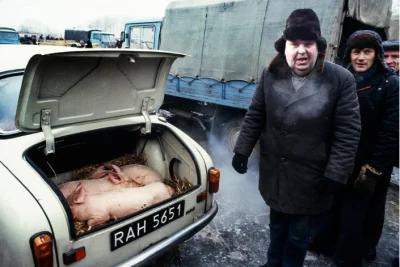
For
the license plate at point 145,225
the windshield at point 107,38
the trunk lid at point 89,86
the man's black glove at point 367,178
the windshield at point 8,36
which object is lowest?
the license plate at point 145,225

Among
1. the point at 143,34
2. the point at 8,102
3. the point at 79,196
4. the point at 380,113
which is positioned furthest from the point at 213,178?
the point at 143,34

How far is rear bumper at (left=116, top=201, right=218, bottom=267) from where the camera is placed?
193 cm

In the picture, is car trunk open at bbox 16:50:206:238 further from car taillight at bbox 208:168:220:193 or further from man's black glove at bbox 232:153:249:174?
man's black glove at bbox 232:153:249:174

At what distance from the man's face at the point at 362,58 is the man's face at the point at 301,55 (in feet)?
1.91

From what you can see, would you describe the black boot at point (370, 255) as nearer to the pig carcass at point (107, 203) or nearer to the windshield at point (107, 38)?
the pig carcass at point (107, 203)

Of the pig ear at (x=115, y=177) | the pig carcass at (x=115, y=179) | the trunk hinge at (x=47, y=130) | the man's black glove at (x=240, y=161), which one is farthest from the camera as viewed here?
the pig ear at (x=115, y=177)

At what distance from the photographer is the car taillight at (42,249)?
58.4 inches

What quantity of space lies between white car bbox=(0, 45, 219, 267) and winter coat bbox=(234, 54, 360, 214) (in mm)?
644

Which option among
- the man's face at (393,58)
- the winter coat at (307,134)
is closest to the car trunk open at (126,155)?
the winter coat at (307,134)

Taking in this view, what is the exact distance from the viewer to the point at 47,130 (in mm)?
2023

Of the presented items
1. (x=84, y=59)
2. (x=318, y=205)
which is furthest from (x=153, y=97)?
(x=318, y=205)

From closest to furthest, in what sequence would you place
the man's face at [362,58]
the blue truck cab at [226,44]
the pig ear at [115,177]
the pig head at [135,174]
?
1. the man's face at [362,58]
2. the pig ear at [115,177]
3. the pig head at [135,174]
4. the blue truck cab at [226,44]

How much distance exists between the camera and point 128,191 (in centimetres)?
235

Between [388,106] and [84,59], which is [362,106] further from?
[84,59]
